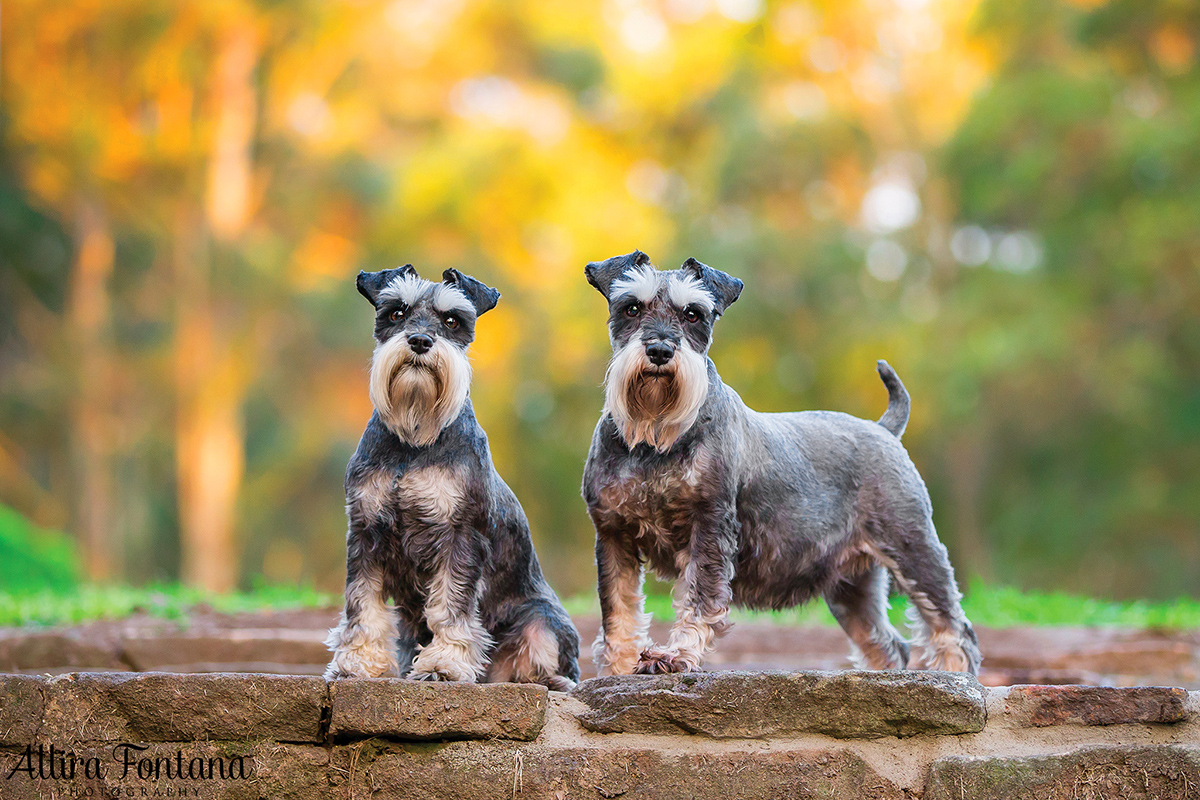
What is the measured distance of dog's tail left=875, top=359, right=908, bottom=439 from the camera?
5.05 metres

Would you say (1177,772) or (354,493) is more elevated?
(354,493)

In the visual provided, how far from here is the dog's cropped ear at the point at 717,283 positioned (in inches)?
166

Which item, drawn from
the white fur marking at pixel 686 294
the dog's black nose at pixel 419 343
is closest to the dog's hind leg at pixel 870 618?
the white fur marking at pixel 686 294

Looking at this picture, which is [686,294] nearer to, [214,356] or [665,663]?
[665,663]

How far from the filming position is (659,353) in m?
3.80

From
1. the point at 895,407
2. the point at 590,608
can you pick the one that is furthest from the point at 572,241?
the point at 895,407

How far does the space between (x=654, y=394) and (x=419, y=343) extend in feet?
2.69

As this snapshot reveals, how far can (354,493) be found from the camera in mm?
4051

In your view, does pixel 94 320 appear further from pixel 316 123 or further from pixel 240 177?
pixel 316 123

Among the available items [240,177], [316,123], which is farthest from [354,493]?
[316,123]

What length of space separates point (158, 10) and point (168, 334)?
6.49 metres

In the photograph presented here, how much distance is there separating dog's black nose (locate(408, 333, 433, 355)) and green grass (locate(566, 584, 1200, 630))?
4.79m

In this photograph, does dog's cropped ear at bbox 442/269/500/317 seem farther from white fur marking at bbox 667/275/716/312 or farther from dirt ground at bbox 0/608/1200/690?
dirt ground at bbox 0/608/1200/690

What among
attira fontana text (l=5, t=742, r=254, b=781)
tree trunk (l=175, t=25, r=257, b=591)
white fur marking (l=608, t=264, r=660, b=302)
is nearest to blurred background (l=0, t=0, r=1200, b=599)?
tree trunk (l=175, t=25, r=257, b=591)
